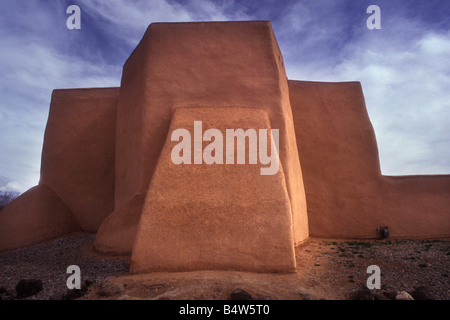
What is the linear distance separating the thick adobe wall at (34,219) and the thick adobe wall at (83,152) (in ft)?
0.98

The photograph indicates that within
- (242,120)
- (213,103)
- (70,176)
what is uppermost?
(213,103)

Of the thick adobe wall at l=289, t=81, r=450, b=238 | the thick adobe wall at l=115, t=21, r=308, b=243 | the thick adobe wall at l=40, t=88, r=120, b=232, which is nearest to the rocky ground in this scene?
Answer: the thick adobe wall at l=289, t=81, r=450, b=238

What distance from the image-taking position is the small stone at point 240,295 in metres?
3.64

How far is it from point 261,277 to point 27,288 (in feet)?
13.0

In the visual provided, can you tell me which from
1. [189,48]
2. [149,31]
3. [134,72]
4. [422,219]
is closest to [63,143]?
[134,72]

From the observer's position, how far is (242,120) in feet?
20.8

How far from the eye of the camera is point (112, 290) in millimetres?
3965

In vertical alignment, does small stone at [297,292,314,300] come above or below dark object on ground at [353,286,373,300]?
above

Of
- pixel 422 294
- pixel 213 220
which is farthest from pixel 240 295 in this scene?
pixel 422 294

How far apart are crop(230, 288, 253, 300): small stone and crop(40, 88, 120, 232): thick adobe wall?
7251 mm

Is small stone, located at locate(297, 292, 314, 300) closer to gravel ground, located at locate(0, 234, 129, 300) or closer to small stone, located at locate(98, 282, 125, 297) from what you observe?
small stone, located at locate(98, 282, 125, 297)

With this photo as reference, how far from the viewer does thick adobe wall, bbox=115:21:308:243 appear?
6871mm
